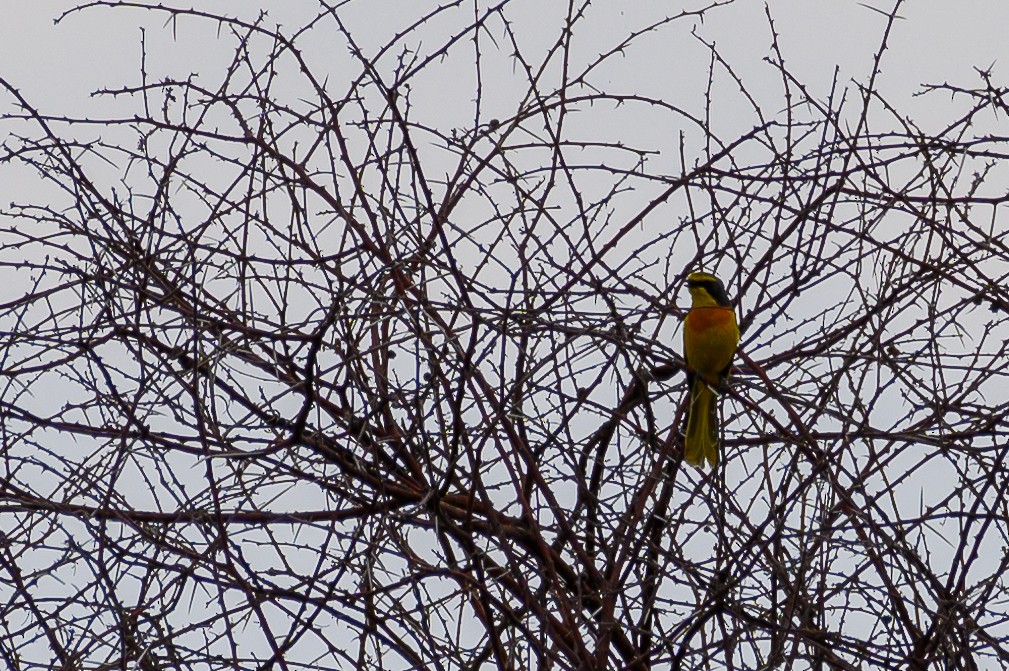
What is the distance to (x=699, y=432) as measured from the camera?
388 centimetres

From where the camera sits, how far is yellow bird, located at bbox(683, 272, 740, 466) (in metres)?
3.93

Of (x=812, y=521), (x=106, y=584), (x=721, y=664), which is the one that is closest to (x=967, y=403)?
(x=812, y=521)

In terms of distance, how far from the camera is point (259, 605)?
2820mm

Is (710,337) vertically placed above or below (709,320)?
below

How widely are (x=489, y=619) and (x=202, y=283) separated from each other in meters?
1.05

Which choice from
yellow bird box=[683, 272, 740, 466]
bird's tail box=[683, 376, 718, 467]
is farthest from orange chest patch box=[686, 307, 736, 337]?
bird's tail box=[683, 376, 718, 467]

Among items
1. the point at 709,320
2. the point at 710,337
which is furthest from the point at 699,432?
the point at 709,320

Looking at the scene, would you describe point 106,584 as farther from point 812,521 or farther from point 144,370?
point 812,521

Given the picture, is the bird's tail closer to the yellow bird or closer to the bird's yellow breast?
the yellow bird

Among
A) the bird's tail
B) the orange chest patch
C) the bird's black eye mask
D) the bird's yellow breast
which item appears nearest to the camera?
the bird's tail

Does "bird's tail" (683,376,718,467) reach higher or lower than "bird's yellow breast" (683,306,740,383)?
lower

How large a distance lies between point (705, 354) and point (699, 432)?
2.76ft

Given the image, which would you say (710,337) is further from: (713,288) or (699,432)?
(699,432)

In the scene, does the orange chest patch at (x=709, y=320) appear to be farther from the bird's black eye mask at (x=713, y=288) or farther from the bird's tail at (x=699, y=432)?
the bird's tail at (x=699, y=432)
